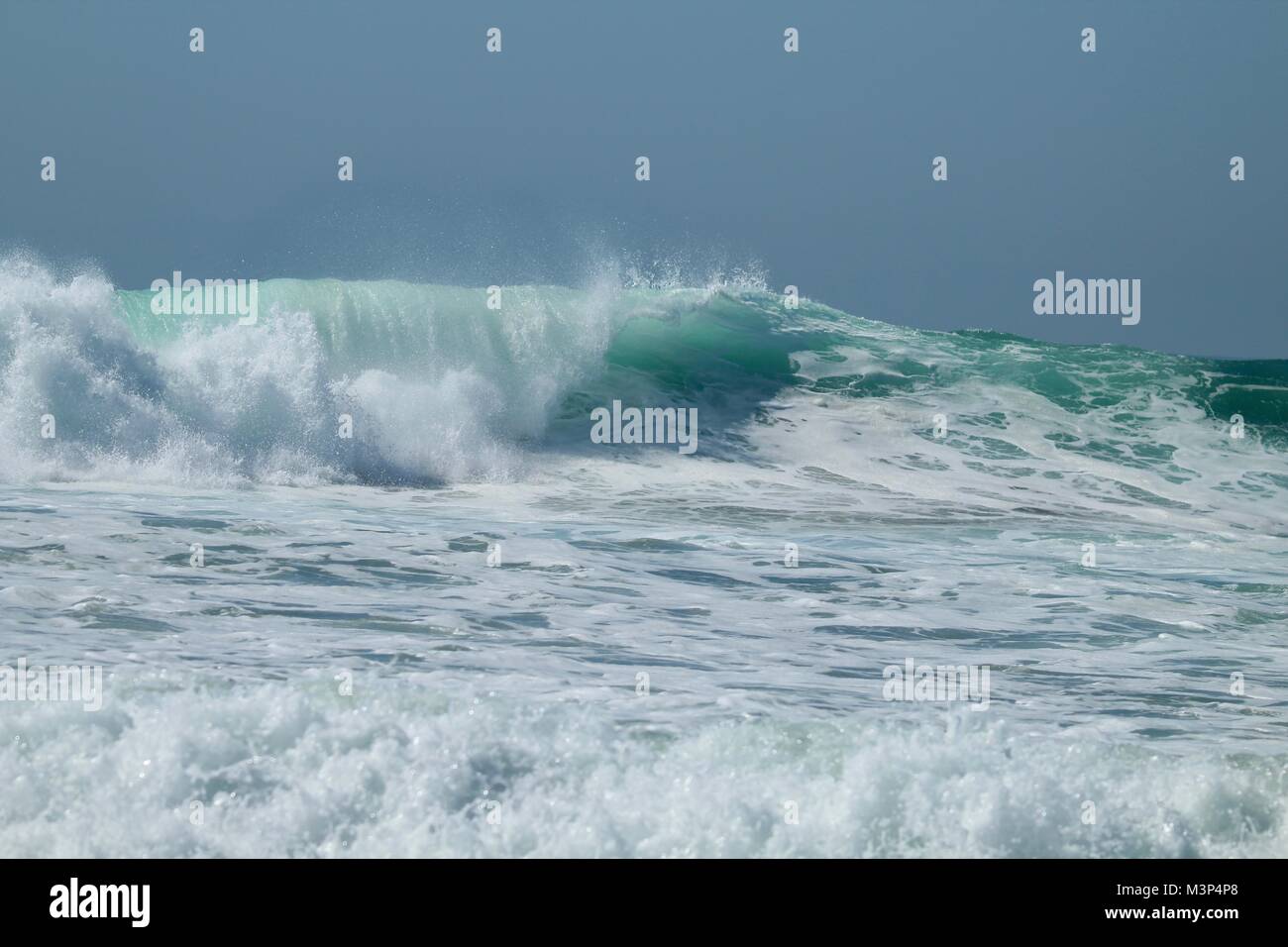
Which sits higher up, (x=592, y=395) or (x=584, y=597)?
(x=592, y=395)

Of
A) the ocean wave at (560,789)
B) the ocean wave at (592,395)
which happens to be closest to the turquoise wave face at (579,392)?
the ocean wave at (592,395)

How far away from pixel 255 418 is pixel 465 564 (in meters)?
6.39

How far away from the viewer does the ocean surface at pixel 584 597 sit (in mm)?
4551

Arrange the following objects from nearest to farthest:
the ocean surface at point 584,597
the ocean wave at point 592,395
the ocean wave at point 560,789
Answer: the ocean wave at point 560,789
the ocean surface at point 584,597
the ocean wave at point 592,395

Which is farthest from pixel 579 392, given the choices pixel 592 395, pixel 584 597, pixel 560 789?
pixel 560 789

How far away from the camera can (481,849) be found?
4.31 meters

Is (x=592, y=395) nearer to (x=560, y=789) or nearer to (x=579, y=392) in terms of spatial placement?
(x=579, y=392)

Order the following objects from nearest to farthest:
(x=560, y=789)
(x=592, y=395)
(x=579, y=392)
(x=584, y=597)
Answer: (x=560, y=789)
(x=584, y=597)
(x=579, y=392)
(x=592, y=395)

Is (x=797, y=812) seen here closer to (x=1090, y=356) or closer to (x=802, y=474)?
(x=802, y=474)

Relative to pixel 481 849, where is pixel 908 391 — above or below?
above

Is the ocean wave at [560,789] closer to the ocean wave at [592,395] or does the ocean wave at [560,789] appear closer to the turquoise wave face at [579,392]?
the ocean wave at [592,395]

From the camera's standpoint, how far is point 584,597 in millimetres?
7953

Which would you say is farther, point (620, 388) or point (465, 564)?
point (620, 388)
